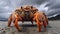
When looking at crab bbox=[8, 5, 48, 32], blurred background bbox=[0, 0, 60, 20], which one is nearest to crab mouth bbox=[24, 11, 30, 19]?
crab bbox=[8, 5, 48, 32]

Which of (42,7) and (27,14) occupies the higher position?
(42,7)

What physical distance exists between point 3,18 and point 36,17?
92.5 inches

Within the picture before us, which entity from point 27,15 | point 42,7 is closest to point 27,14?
point 27,15

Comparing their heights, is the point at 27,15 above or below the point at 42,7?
below

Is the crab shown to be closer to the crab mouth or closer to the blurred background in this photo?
the crab mouth

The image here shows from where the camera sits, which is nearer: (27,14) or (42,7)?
(27,14)

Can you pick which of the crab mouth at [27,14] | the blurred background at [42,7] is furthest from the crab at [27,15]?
the blurred background at [42,7]

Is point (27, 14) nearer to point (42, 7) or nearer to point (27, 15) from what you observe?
point (27, 15)

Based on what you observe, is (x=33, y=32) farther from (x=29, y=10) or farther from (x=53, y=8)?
(x=53, y=8)

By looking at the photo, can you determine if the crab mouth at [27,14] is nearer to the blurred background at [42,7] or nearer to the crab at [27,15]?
the crab at [27,15]

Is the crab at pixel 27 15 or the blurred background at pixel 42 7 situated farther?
the blurred background at pixel 42 7

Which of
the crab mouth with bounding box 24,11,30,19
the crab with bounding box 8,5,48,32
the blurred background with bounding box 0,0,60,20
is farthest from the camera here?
the blurred background with bounding box 0,0,60,20

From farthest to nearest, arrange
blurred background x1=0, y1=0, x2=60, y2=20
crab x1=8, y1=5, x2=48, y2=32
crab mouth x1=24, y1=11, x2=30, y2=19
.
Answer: blurred background x1=0, y1=0, x2=60, y2=20, crab mouth x1=24, y1=11, x2=30, y2=19, crab x1=8, y1=5, x2=48, y2=32

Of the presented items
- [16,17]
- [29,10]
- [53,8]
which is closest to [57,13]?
[53,8]
